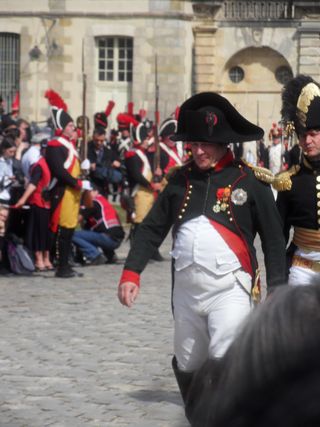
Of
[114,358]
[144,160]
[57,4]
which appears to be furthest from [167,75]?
[114,358]

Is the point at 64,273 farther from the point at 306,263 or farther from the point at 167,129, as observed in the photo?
the point at 306,263

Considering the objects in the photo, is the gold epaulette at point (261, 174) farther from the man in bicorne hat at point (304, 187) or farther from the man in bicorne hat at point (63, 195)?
the man in bicorne hat at point (63, 195)

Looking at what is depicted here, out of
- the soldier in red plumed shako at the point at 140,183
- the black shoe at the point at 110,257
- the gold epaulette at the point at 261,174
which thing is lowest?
the black shoe at the point at 110,257

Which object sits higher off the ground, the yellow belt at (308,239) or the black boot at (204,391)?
the black boot at (204,391)

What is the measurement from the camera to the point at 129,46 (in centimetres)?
4056

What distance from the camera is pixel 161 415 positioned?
7418 millimetres

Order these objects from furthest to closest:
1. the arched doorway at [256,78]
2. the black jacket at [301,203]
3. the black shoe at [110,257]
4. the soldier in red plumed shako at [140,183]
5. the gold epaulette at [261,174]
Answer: the arched doorway at [256,78] < the soldier in red plumed shako at [140,183] < the black shoe at [110,257] < the black jacket at [301,203] < the gold epaulette at [261,174]

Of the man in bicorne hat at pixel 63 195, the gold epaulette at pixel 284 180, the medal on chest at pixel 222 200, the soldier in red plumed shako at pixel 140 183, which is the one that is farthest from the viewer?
the soldier in red plumed shako at pixel 140 183

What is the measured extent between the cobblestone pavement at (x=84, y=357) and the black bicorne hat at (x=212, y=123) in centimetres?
129

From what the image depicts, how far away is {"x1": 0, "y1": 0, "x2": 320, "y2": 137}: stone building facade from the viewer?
3984 cm

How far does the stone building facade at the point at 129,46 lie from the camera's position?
131 feet

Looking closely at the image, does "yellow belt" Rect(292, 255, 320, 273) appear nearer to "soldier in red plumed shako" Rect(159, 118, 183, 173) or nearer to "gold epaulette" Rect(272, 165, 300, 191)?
"gold epaulette" Rect(272, 165, 300, 191)

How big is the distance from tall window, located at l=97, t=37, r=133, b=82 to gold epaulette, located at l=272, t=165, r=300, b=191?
3349 cm

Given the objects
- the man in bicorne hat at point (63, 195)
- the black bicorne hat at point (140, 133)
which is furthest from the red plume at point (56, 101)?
the man in bicorne hat at point (63, 195)
